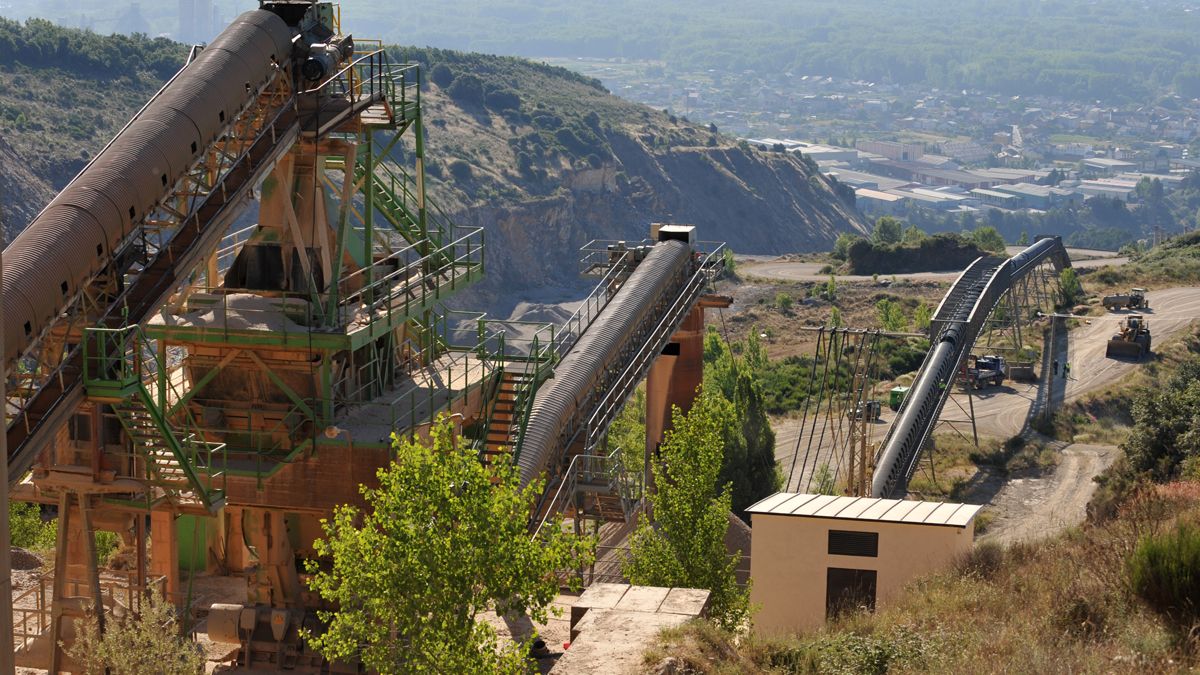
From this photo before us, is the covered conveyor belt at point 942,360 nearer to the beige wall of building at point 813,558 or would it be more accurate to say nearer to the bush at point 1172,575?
the beige wall of building at point 813,558

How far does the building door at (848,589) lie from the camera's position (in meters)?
28.6

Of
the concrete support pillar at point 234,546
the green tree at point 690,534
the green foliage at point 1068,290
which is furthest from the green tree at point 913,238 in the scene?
the concrete support pillar at point 234,546

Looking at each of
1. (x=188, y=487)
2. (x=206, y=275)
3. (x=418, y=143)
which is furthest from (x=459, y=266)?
(x=188, y=487)

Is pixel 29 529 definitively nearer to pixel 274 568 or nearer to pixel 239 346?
pixel 274 568

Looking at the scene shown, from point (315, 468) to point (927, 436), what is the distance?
37750mm

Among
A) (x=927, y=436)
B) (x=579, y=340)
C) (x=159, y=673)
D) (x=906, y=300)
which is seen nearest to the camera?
(x=159, y=673)

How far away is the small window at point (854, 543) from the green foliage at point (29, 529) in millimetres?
22046

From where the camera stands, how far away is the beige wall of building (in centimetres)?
2872

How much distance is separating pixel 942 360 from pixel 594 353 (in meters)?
28.2

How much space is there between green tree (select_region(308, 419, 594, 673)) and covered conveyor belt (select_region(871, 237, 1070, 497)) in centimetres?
3292

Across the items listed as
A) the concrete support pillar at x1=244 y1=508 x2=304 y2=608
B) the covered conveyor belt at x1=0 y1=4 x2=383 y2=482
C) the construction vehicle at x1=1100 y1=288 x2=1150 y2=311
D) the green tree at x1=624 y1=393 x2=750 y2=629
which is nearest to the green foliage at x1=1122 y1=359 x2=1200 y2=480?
the green tree at x1=624 y1=393 x2=750 y2=629

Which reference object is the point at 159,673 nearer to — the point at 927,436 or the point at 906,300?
the point at 927,436

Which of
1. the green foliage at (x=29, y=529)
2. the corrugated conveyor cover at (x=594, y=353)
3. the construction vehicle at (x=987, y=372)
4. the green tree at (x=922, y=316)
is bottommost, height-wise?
the green tree at (x=922, y=316)

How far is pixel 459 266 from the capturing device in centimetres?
3450
